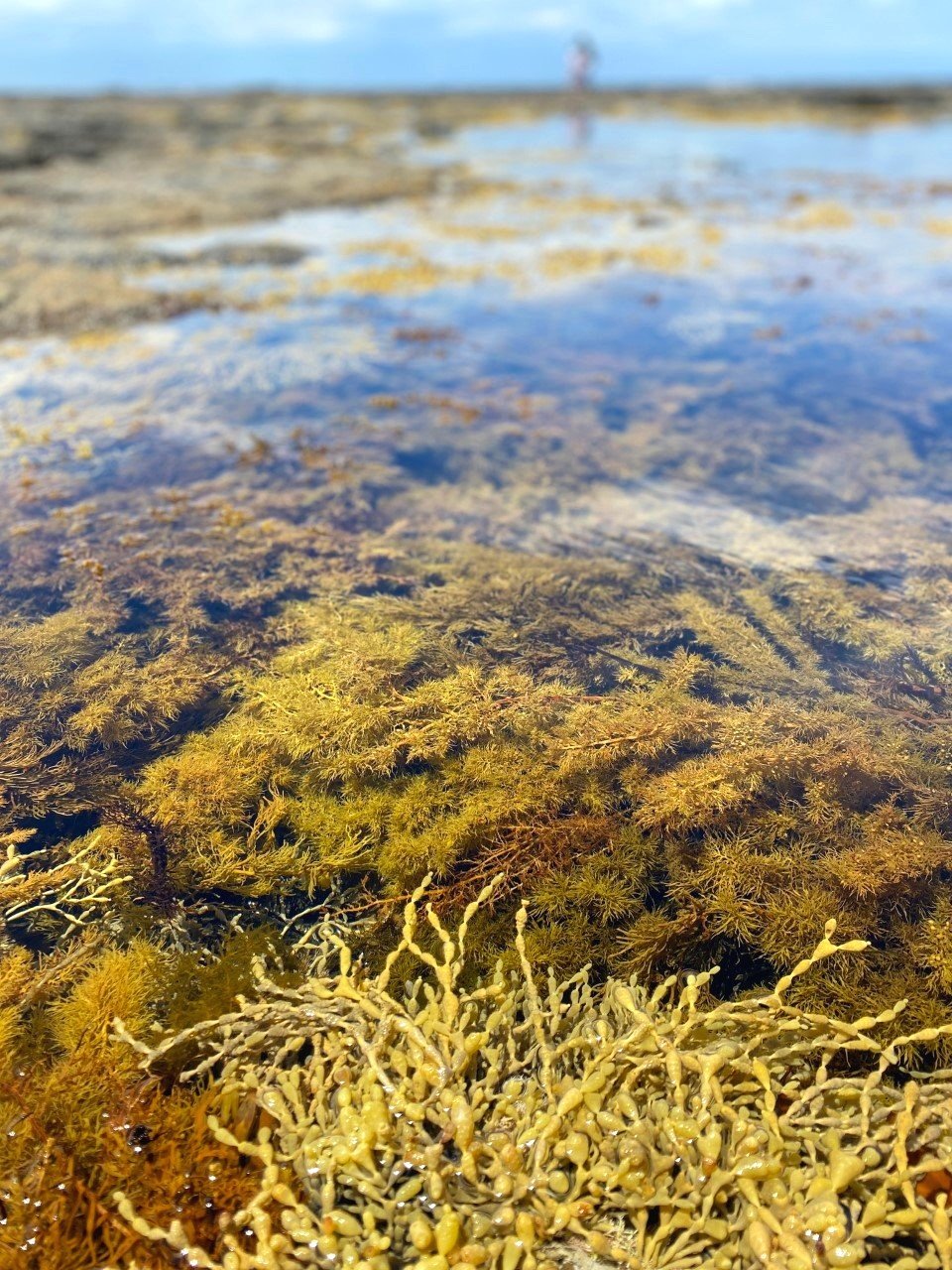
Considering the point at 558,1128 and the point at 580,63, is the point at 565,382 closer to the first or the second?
the point at 558,1128

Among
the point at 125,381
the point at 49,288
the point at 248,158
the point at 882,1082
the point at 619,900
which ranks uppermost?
the point at 248,158

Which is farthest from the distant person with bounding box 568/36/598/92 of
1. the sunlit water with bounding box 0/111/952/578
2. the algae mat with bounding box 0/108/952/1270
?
the algae mat with bounding box 0/108/952/1270

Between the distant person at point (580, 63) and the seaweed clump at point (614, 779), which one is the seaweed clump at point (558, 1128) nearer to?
the seaweed clump at point (614, 779)

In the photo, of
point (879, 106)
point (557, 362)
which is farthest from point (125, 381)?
point (879, 106)

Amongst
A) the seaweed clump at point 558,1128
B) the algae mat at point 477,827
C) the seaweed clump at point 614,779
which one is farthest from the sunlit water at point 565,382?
the seaweed clump at point 558,1128

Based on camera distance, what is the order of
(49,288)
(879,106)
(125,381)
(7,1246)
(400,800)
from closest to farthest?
(7,1246) → (400,800) → (125,381) → (49,288) → (879,106)

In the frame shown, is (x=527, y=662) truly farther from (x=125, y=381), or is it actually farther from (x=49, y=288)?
(x=49, y=288)

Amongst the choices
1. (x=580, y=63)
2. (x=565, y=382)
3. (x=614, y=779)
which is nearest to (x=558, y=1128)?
(x=614, y=779)
